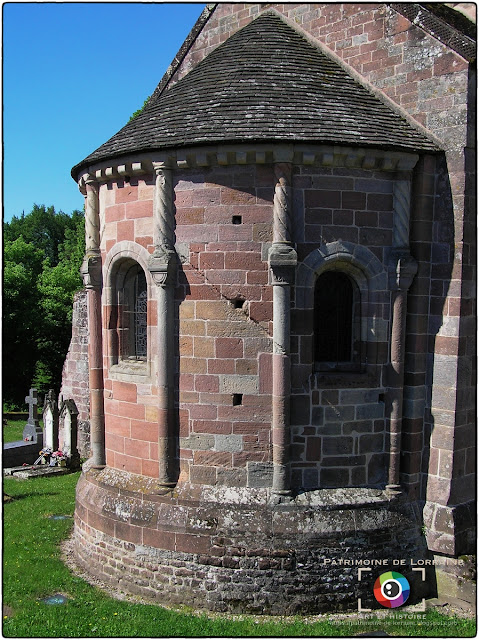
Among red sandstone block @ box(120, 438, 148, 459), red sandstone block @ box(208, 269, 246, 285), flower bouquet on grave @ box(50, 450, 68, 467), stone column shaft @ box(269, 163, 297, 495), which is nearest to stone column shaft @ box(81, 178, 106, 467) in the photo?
red sandstone block @ box(120, 438, 148, 459)

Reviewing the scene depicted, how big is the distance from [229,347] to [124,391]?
78.9 inches

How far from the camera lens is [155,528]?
809 cm

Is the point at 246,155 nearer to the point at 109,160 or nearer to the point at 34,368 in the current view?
the point at 109,160

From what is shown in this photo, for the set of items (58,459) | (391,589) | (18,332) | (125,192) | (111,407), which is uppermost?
(125,192)

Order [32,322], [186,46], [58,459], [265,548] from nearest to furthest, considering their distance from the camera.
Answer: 1. [265,548]
2. [186,46]
3. [58,459]
4. [32,322]

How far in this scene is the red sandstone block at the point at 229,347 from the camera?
7.99m

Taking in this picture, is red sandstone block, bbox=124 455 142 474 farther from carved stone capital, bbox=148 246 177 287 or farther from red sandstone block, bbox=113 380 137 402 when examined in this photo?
carved stone capital, bbox=148 246 177 287

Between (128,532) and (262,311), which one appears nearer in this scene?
(262,311)

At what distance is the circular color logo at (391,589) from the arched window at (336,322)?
2799 millimetres

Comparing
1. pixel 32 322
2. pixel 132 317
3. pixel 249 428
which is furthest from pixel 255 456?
pixel 32 322

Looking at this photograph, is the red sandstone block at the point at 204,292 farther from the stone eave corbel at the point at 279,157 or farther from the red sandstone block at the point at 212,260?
the stone eave corbel at the point at 279,157

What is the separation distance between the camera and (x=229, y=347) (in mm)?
8016

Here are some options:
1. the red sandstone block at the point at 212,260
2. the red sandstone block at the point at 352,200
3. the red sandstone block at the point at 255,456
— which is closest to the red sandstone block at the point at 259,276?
the red sandstone block at the point at 212,260

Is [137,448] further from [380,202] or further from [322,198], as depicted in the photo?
[380,202]
